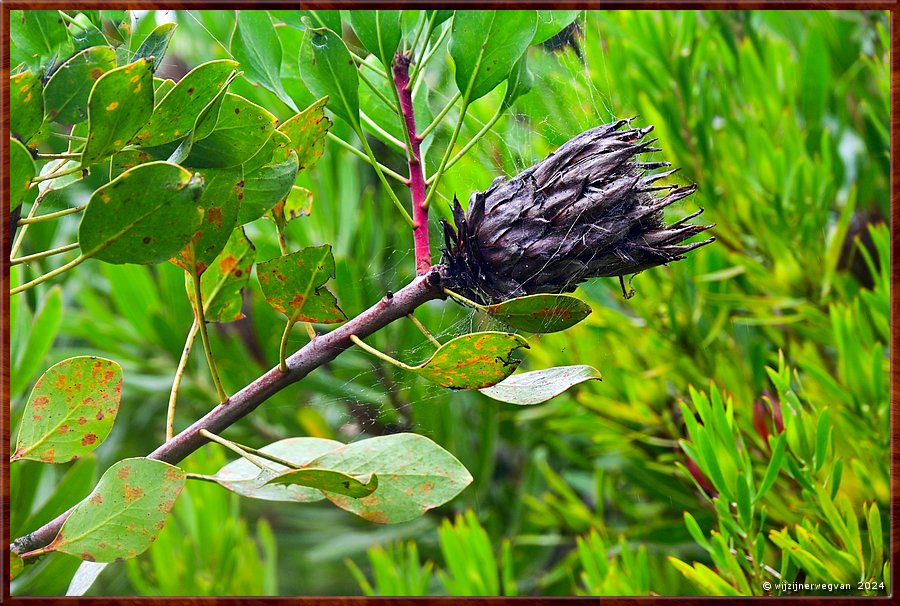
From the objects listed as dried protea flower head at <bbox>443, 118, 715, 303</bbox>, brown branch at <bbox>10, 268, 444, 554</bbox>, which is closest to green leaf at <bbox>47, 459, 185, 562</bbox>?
brown branch at <bbox>10, 268, 444, 554</bbox>

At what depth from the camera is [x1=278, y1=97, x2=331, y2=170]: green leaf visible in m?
0.25

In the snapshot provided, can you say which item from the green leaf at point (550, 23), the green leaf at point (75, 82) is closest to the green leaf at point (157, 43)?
the green leaf at point (75, 82)

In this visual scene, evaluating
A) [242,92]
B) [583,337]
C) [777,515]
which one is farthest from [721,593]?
[242,92]

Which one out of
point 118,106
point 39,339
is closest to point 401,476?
point 118,106

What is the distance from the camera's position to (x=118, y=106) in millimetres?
216

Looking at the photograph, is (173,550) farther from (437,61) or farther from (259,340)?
(437,61)

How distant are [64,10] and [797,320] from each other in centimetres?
44

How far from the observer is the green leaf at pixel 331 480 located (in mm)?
218

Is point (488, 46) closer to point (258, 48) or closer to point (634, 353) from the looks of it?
point (258, 48)

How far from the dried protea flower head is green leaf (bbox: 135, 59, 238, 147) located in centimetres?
8

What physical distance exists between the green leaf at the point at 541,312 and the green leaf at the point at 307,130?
3.2 inches

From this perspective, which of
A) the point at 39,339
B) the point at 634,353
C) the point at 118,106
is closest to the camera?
the point at 118,106

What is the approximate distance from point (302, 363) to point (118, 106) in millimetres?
92

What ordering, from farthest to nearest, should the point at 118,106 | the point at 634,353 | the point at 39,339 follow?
1. the point at 634,353
2. the point at 39,339
3. the point at 118,106
